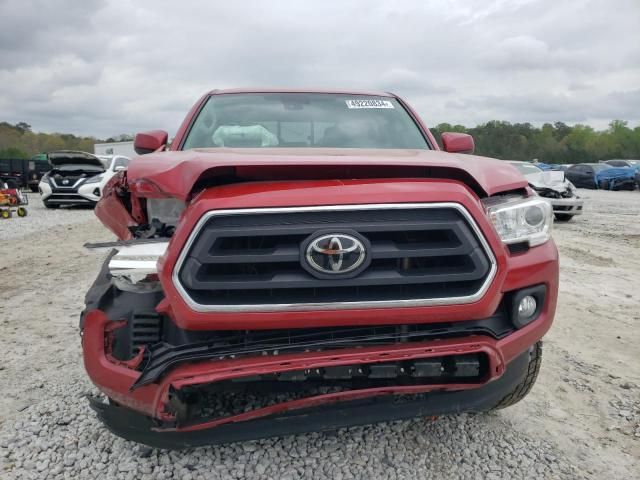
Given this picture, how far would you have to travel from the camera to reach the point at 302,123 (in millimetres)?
3463

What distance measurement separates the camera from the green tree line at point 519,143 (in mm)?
52509

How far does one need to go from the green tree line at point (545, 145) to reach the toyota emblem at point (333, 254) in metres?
56.8

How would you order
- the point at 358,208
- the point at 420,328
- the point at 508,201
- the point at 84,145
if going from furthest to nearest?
the point at 84,145
the point at 508,201
the point at 420,328
the point at 358,208

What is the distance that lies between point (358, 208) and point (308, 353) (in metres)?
0.54

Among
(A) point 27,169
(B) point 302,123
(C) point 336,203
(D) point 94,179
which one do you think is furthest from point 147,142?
(A) point 27,169

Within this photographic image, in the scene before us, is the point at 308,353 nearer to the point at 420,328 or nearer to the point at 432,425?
the point at 420,328

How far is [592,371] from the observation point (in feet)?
11.2

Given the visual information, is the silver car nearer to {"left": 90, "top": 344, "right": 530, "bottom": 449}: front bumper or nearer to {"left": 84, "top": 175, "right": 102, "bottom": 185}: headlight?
{"left": 90, "top": 344, "right": 530, "bottom": 449}: front bumper

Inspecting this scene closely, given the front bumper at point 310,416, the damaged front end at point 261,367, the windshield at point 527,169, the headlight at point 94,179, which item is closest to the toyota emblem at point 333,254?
the damaged front end at point 261,367

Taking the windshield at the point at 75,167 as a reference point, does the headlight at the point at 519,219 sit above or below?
above

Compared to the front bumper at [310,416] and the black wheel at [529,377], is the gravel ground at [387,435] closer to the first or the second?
the black wheel at [529,377]

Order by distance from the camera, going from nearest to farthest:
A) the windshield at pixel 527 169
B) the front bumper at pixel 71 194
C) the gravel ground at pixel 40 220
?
the gravel ground at pixel 40 220
the windshield at pixel 527 169
the front bumper at pixel 71 194

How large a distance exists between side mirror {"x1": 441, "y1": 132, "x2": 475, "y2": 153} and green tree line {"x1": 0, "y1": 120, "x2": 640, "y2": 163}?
170 feet

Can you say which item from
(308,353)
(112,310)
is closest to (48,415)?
(112,310)
